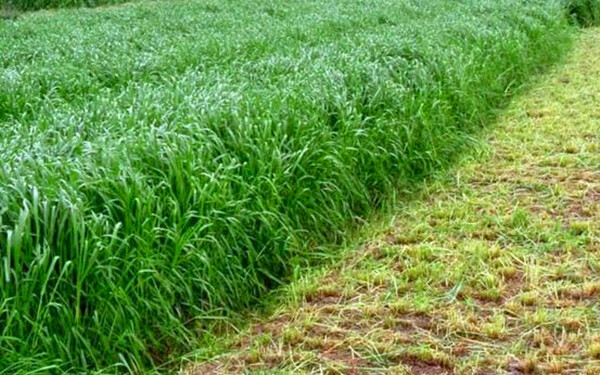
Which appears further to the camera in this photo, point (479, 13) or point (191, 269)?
point (479, 13)

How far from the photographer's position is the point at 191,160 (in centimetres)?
316

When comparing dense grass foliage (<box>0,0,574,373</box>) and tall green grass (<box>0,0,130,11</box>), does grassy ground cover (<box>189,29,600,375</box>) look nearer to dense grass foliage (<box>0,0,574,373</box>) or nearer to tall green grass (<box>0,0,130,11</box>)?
dense grass foliage (<box>0,0,574,373</box>)

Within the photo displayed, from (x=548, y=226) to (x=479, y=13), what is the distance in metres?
5.71

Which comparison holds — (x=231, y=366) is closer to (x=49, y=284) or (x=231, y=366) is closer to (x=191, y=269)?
(x=191, y=269)

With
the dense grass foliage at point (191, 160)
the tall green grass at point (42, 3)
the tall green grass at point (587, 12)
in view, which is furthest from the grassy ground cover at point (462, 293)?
the tall green grass at point (42, 3)

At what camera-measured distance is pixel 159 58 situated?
5992 millimetres

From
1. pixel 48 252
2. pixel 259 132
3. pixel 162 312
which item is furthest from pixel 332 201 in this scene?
pixel 48 252

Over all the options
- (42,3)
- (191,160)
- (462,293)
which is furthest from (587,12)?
(191,160)

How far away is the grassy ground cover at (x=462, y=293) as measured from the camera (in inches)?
99.3

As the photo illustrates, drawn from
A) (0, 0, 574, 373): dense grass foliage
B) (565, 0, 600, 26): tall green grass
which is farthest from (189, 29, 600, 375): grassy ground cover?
(565, 0, 600, 26): tall green grass

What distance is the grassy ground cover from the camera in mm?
2523

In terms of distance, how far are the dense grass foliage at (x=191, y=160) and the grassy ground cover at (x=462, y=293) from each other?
0.23 m

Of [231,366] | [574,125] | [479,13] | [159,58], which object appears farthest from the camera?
[479,13]

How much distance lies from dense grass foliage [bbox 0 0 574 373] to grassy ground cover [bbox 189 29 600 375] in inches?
8.9
